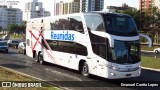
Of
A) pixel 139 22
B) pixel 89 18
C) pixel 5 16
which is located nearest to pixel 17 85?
pixel 89 18

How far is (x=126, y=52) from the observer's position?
661 inches

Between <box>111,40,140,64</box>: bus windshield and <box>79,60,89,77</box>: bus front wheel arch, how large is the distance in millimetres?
2730

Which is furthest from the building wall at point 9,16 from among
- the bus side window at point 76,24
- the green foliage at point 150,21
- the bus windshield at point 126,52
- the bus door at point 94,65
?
the bus windshield at point 126,52

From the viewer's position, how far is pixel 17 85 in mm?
13430

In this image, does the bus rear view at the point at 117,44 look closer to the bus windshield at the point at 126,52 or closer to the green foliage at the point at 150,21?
the bus windshield at the point at 126,52

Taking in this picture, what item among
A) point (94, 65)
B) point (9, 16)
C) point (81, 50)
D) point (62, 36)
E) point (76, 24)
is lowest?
point (94, 65)

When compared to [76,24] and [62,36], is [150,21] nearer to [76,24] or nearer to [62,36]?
[62,36]

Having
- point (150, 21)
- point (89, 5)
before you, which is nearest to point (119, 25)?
point (150, 21)

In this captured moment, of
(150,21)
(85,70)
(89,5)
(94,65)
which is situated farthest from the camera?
(89,5)

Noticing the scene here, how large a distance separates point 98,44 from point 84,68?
7.34ft

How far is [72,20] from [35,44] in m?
7.51

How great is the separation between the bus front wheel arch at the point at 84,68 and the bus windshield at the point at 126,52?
2730 mm

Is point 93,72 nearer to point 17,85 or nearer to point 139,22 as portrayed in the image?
point 17,85

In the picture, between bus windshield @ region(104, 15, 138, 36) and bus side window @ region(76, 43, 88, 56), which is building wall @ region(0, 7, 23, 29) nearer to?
bus side window @ region(76, 43, 88, 56)
